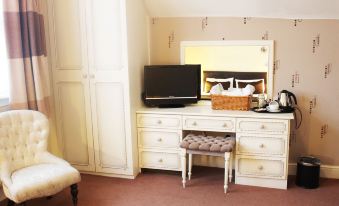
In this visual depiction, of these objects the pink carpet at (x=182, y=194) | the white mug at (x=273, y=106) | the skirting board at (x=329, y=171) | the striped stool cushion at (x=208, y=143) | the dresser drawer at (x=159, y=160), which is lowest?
the pink carpet at (x=182, y=194)

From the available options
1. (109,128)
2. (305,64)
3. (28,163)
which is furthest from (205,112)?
(28,163)

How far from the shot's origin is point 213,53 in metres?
3.37

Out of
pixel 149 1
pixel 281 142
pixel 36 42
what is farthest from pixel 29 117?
pixel 281 142

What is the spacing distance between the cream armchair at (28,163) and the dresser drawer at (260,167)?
1.48 meters

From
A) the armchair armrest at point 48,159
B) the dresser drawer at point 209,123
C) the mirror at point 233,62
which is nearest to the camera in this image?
the armchair armrest at point 48,159

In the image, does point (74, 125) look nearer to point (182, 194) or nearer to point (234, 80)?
point (182, 194)

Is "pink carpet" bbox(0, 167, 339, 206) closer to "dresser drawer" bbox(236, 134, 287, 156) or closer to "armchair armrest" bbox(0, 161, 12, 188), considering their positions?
"dresser drawer" bbox(236, 134, 287, 156)

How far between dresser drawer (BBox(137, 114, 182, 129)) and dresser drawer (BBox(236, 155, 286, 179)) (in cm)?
67

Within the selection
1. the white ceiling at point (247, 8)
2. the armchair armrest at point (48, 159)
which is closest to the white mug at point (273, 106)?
the white ceiling at point (247, 8)

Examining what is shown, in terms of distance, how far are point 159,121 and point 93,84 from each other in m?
0.74

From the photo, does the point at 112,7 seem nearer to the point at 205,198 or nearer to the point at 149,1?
the point at 149,1

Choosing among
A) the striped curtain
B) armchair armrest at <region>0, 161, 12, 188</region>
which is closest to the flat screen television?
the striped curtain

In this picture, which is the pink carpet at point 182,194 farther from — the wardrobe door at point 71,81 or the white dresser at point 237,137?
the wardrobe door at point 71,81

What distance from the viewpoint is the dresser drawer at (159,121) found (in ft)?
10.4
